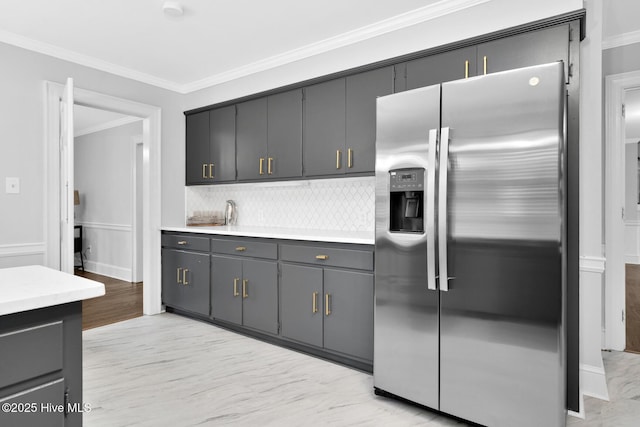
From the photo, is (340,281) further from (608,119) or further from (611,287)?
(608,119)

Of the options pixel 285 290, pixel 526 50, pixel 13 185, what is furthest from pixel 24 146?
pixel 526 50

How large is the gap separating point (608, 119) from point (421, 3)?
6.31 feet

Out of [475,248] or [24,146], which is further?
[24,146]

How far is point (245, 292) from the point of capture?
3.42 metres

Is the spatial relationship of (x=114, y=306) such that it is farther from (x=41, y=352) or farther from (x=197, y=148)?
(x=41, y=352)

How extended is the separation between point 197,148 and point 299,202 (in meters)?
1.42

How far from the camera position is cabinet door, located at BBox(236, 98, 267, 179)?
12.3ft

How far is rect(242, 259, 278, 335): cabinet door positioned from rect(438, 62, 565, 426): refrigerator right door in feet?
5.04

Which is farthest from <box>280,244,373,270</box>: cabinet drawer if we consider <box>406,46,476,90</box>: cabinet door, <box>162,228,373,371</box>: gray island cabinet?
<box>406,46,476,90</box>: cabinet door

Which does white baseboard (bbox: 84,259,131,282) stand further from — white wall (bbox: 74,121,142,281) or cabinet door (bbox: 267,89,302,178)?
cabinet door (bbox: 267,89,302,178)

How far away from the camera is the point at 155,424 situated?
81.7 inches

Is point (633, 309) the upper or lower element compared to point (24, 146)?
lower

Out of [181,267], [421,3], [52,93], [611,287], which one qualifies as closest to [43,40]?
[52,93]

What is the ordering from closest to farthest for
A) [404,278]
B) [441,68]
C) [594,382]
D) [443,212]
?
[443,212], [404,278], [594,382], [441,68]
